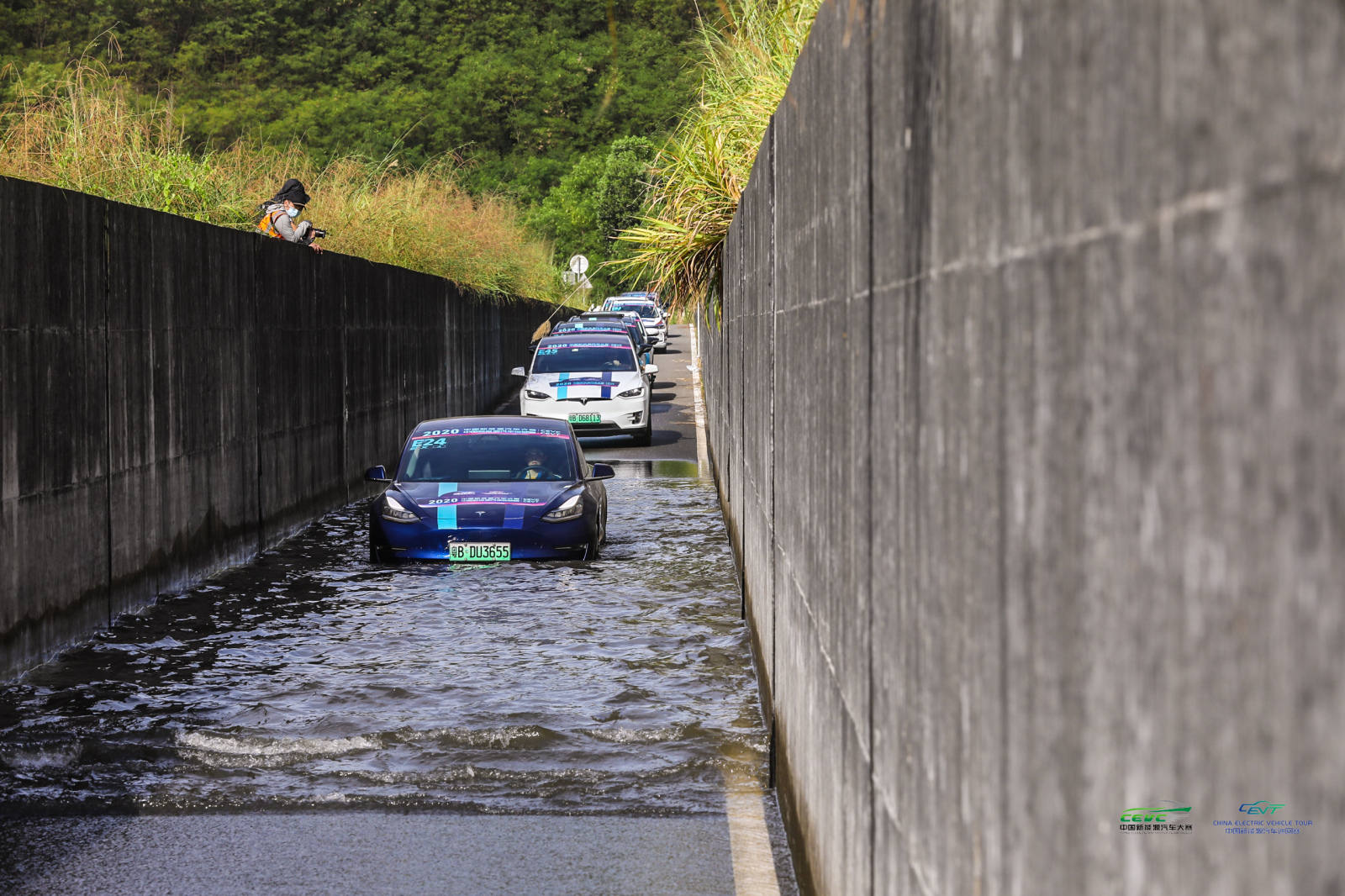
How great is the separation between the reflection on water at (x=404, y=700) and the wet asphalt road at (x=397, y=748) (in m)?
0.02

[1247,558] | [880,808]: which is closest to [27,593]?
[880,808]

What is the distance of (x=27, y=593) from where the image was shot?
9562 millimetres

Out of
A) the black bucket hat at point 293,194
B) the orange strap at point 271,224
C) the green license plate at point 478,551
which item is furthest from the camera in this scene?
the black bucket hat at point 293,194

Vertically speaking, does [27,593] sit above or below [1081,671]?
below

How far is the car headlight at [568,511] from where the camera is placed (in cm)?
1390

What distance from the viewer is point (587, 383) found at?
91.2ft

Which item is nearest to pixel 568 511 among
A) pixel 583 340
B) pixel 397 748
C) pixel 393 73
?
pixel 397 748

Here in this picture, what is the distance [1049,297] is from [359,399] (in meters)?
20.0

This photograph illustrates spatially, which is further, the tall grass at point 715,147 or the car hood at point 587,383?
the car hood at point 587,383

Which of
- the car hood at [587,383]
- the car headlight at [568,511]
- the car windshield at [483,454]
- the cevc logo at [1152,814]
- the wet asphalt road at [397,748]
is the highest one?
the car hood at [587,383]

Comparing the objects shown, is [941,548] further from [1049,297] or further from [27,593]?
[27,593]

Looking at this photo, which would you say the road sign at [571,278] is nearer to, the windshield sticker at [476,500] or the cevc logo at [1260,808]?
the windshield sticker at [476,500]

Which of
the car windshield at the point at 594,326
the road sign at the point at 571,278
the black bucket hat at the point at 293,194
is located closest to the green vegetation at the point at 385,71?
the road sign at the point at 571,278

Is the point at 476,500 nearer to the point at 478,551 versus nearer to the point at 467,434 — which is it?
the point at 478,551
